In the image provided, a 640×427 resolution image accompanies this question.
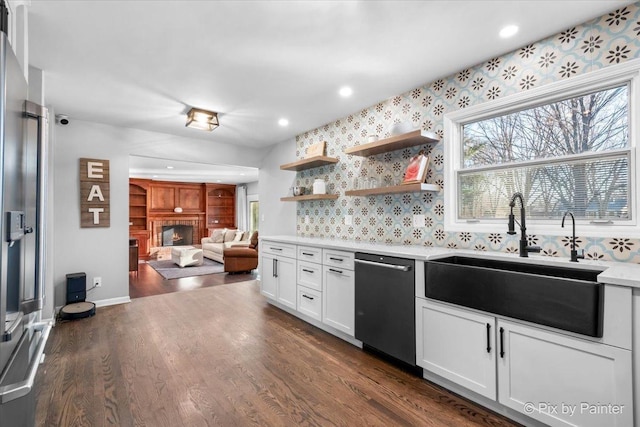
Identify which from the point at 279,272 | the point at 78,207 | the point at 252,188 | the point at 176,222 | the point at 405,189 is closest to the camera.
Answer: the point at 405,189

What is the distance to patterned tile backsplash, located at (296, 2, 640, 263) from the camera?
1925mm

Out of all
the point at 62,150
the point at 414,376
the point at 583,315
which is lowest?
the point at 414,376

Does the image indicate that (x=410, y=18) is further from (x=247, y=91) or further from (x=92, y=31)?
(x=92, y=31)

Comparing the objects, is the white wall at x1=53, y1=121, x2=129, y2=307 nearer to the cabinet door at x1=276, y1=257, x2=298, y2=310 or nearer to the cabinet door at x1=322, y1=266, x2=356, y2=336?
the cabinet door at x1=276, y1=257, x2=298, y2=310

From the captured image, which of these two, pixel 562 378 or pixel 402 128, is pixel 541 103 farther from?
pixel 562 378

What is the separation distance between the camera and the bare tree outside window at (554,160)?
6.39 feet

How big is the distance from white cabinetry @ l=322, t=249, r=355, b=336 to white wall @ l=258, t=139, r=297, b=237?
179 centimetres

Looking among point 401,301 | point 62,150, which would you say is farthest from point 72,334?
point 401,301

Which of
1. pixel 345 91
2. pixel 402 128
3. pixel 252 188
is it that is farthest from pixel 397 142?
pixel 252 188

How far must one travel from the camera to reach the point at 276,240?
3.83 meters

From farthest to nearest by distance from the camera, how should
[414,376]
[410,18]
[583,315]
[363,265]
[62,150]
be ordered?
[62,150] → [363,265] → [414,376] → [410,18] → [583,315]

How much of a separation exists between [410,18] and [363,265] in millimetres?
1814

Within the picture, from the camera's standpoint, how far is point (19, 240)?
1.03 m

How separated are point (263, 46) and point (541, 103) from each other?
6.72 feet
